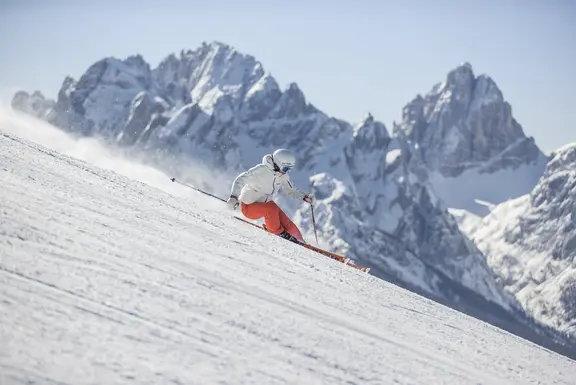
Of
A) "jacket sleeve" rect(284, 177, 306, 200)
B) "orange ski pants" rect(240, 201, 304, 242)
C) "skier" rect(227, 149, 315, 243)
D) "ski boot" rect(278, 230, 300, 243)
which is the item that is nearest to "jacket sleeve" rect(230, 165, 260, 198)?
"skier" rect(227, 149, 315, 243)

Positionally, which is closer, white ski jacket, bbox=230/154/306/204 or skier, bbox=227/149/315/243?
skier, bbox=227/149/315/243

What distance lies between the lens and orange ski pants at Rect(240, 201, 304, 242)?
1352 cm

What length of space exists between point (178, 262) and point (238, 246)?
198cm

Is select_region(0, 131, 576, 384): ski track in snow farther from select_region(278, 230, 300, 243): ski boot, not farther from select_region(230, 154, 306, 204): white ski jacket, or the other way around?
select_region(230, 154, 306, 204): white ski jacket

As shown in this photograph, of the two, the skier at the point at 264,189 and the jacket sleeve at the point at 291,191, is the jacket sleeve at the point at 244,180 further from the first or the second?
the jacket sleeve at the point at 291,191

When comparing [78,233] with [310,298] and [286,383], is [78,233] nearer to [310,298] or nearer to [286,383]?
[310,298]

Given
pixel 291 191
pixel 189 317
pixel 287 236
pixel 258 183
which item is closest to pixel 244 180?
pixel 258 183

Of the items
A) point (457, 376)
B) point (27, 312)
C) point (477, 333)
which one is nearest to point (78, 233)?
point (27, 312)

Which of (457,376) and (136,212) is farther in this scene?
(136,212)

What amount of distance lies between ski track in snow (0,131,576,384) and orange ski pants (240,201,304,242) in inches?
240

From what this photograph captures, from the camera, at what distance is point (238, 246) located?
7.21 metres

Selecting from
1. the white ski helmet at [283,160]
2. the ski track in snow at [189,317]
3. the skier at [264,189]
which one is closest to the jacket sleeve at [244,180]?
the skier at [264,189]

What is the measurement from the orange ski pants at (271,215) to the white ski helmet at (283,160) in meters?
0.79

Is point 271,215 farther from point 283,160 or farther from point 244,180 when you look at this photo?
point 283,160
